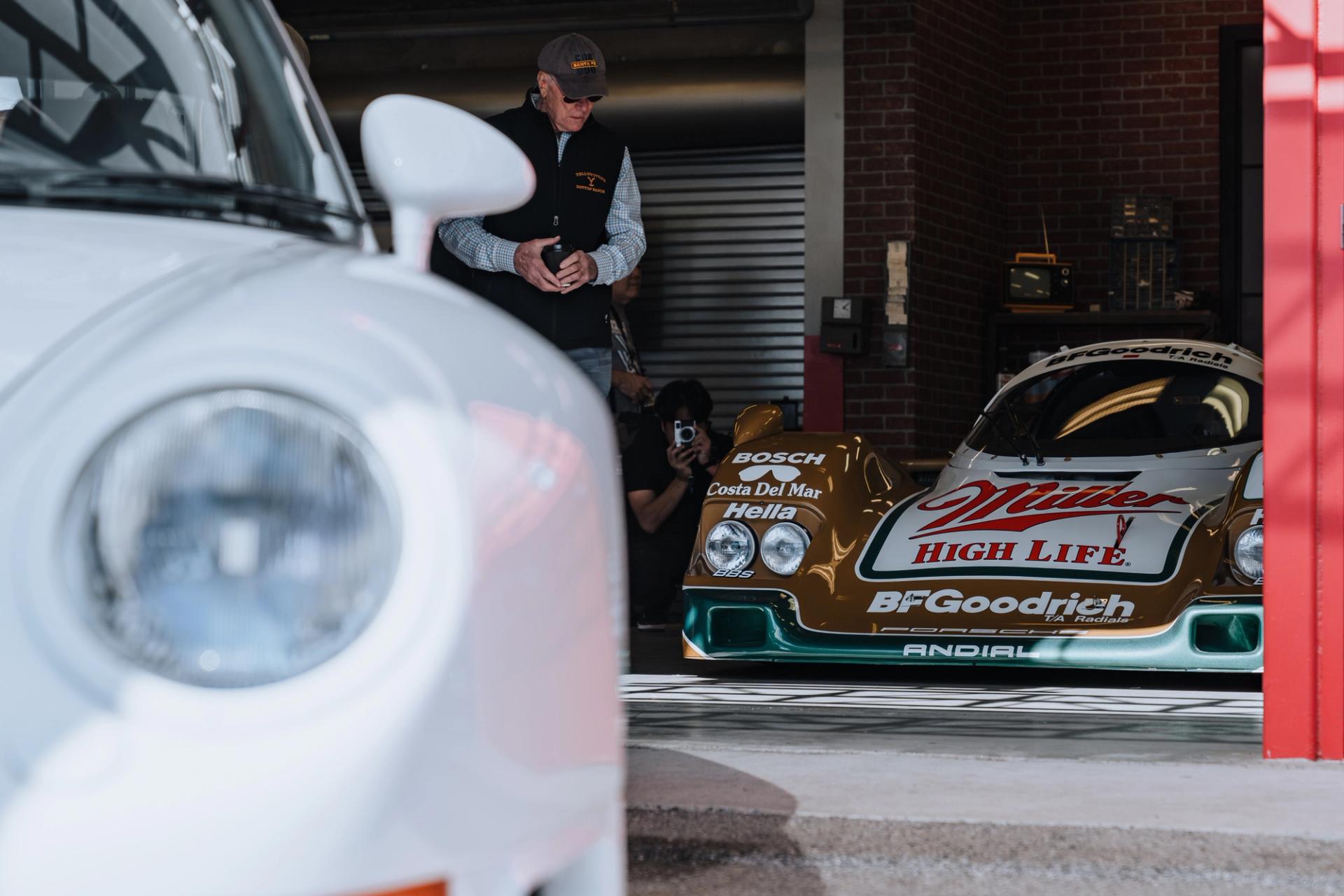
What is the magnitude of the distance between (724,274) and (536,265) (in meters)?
6.75

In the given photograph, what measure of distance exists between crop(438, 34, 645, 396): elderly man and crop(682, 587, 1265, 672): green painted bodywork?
5.05 ft

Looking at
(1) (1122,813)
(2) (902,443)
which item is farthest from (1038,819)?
(2) (902,443)

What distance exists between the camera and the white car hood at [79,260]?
123 centimetres

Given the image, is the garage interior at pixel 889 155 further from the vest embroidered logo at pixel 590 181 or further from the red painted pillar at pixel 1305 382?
the red painted pillar at pixel 1305 382

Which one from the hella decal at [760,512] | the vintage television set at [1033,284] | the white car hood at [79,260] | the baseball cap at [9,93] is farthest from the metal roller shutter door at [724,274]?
the white car hood at [79,260]

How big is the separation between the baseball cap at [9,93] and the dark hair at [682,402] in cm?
580

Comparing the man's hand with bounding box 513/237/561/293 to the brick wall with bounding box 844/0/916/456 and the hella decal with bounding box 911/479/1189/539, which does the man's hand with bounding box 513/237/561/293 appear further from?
the brick wall with bounding box 844/0/916/456

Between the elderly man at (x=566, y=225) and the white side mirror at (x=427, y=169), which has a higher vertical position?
the elderly man at (x=566, y=225)

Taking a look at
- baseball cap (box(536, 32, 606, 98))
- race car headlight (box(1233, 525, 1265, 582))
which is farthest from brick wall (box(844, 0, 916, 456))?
baseball cap (box(536, 32, 606, 98))

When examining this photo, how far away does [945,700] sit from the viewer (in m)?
4.34

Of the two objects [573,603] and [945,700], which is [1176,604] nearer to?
[945,700]

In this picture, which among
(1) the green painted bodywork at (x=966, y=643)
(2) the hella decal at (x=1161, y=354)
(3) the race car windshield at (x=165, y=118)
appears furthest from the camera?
(2) the hella decal at (x=1161, y=354)

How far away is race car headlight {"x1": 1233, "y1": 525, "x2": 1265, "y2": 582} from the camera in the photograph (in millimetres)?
4715

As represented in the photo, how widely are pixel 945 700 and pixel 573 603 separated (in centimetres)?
330
